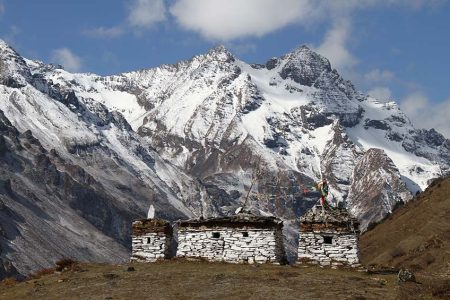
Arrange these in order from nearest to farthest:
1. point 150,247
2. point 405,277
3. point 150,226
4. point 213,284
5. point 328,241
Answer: point 213,284
point 405,277
point 328,241
point 150,247
point 150,226

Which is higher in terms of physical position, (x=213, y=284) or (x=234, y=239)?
(x=234, y=239)

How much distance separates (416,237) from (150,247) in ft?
216

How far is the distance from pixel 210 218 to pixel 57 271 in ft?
33.9

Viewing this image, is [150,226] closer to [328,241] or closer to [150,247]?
[150,247]

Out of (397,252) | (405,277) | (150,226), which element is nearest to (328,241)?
(405,277)

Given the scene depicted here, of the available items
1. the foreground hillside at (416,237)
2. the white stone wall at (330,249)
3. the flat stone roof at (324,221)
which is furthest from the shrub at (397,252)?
the white stone wall at (330,249)

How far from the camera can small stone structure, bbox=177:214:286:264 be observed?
1747 inches

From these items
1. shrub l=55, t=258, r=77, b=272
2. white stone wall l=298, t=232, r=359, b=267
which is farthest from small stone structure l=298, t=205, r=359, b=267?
shrub l=55, t=258, r=77, b=272

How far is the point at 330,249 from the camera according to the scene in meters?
43.2

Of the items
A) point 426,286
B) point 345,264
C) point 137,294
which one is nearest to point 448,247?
point 345,264

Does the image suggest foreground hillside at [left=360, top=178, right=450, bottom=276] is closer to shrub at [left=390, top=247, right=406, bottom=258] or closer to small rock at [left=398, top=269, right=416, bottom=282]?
shrub at [left=390, top=247, right=406, bottom=258]

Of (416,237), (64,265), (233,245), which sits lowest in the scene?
(64,265)

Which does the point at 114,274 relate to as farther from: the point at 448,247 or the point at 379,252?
the point at 379,252

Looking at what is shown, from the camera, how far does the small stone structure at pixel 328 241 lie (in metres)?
42.8
